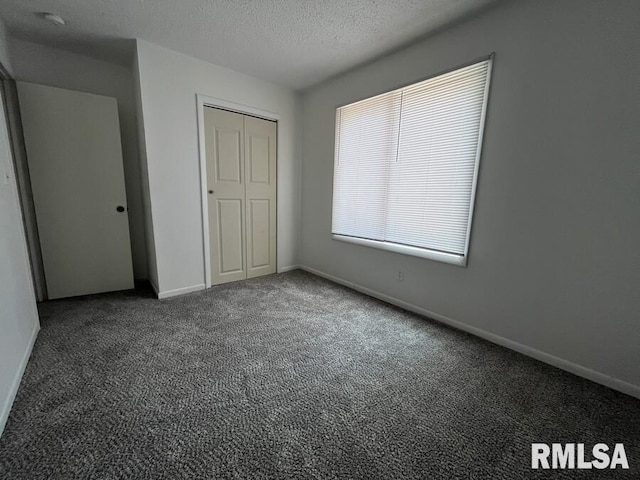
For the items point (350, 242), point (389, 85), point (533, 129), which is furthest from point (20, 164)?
point (533, 129)

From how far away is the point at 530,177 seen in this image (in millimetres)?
1863

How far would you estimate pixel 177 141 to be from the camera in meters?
2.77

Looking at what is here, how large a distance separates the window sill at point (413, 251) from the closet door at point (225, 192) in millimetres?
1434

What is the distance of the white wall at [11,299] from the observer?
1.39 metres

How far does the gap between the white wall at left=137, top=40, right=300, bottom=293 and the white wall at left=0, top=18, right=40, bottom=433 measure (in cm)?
95

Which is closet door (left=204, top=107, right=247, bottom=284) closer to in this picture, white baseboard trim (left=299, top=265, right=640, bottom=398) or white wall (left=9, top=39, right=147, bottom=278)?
white wall (left=9, top=39, right=147, bottom=278)

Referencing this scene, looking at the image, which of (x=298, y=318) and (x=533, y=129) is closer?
(x=533, y=129)

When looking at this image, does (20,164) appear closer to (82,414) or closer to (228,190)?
(228,190)

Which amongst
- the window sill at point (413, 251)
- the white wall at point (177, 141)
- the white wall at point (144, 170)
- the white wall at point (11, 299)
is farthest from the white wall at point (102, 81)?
the window sill at point (413, 251)

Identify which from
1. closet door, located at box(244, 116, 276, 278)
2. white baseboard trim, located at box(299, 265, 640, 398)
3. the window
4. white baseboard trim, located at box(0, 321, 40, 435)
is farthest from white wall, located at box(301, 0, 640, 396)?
Result: white baseboard trim, located at box(0, 321, 40, 435)

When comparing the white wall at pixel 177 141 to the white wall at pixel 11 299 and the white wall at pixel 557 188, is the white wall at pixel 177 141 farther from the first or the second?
the white wall at pixel 557 188

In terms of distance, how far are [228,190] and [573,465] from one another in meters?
3.52

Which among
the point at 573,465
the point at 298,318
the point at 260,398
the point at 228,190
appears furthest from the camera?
the point at 228,190

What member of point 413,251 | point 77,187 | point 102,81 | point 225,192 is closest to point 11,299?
point 77,187
